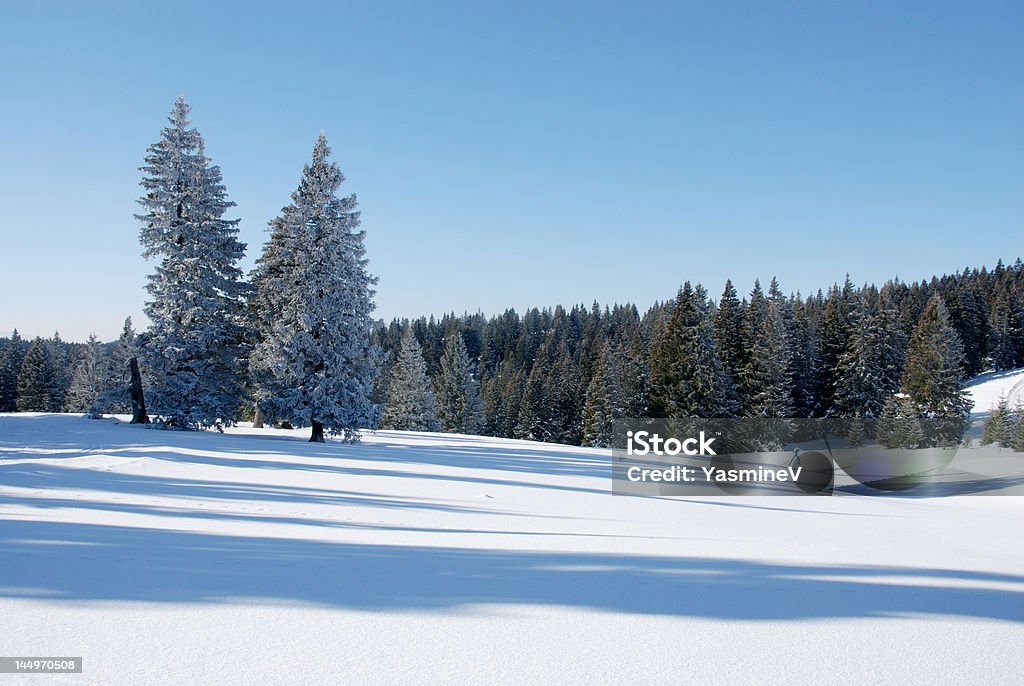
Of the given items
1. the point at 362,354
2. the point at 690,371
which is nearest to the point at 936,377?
the point at 690,371

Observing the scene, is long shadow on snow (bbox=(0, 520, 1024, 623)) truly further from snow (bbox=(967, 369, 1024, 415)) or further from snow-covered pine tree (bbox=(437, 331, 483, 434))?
snow (bbox=(967, 369, 1024, 415))

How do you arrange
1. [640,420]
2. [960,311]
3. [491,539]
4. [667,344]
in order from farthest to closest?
[960,311], [640,420], [667,344], [491,539]

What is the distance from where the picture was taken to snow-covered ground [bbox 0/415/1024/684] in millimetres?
3367

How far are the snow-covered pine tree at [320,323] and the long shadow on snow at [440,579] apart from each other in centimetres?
1762

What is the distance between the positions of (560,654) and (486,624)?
0.57 m

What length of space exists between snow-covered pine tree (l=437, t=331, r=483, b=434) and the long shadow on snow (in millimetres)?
59676

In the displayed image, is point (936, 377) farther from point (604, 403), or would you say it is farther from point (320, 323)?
point (320, 323)

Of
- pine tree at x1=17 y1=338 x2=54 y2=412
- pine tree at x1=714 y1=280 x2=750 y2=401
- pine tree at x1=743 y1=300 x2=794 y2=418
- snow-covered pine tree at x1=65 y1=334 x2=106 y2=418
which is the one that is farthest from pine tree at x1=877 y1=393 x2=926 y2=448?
pine tree at x1=17 y1=338 x2=54 y2=412

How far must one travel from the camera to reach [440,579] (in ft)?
16.0

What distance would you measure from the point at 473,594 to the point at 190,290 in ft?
73.3

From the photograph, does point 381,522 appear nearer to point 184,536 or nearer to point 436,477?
point 184,536

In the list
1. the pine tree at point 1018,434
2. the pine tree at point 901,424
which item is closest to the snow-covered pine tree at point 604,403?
the pine tree at point 901,424

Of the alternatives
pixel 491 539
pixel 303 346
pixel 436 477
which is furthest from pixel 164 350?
pixel 491 539

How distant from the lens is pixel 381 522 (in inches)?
303
